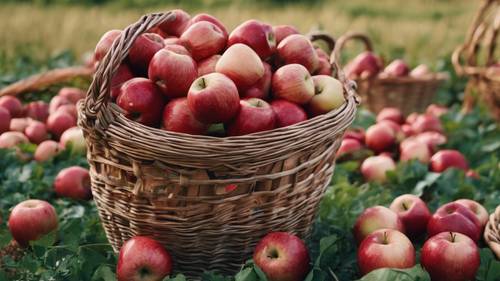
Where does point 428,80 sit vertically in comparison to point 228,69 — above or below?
below

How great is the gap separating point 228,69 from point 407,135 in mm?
1997

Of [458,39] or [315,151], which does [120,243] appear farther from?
[458,39]

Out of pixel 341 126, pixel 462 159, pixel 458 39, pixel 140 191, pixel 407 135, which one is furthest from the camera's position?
pixel 458 39

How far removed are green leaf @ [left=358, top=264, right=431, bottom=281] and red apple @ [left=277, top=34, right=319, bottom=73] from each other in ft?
2.89

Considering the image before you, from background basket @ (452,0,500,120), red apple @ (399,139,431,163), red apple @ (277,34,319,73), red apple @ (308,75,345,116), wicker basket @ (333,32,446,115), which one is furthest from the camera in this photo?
wicker basket @ (333,32,446,115)

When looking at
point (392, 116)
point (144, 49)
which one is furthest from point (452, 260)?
point (392, 116)

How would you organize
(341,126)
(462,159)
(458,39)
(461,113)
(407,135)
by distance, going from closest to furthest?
1. (341,126)
2. (462,159)
3. (407,135)
4. (461,113)
5. (458,39)

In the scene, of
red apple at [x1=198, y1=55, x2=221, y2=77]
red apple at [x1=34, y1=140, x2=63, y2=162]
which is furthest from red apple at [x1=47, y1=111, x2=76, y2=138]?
red apple at [x1=198, y1=55, x2=221, y2=77]

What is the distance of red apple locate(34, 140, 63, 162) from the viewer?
338cm

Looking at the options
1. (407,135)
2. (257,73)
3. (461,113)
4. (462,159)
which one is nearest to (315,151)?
(257,73)

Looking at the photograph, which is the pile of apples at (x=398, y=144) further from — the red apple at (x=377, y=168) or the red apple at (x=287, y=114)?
the red apple at (x=287, y=114)

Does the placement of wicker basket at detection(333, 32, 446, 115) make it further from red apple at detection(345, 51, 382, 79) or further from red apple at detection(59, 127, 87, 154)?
red apple at detection(59, 127, 87, 154)

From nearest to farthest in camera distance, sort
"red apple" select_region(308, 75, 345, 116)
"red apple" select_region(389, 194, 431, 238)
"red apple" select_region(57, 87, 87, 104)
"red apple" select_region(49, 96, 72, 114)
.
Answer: "red apple" select_region(308, 75, 345, 116), "red apple" select_region(389, 194, 431, 238), "red apple" select_region(49, 96, 72, 114), "red apple" select_region(57, 87, 87, 104)

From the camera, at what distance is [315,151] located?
7.30ft
